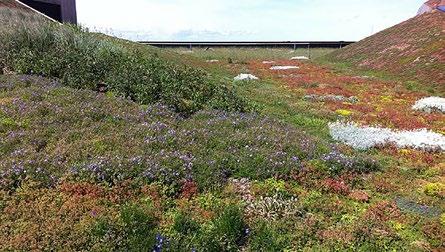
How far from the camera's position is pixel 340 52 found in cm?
6253

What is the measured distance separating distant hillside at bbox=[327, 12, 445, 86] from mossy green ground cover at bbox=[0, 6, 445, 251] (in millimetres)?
24110

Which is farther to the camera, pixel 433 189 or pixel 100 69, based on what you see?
pixel 100 69

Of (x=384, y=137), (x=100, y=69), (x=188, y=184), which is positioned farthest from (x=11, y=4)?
(x=188, y=184)

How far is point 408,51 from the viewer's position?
46.1 metres

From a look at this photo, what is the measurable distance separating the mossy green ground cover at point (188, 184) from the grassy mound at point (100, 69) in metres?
1.22

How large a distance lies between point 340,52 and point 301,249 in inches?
2247

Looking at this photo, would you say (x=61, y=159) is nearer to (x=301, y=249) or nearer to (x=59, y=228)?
(x=59, y=228)

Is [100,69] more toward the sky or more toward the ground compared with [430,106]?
more toward the sky

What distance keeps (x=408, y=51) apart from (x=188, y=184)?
136 ft

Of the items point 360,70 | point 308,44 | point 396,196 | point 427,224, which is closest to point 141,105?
point 396,196

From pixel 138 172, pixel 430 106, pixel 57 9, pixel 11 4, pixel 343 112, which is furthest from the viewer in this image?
pixel 57 9

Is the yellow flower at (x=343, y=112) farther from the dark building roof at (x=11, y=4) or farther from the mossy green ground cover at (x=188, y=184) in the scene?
the dark building roof at (x=11, y=4)

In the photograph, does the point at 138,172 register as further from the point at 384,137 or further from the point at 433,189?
the point at 384,137

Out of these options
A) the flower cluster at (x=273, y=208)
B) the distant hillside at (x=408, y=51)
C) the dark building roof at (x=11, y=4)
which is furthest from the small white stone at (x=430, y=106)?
the dark building roof at (x=11, y=4)
